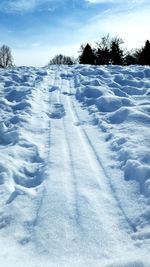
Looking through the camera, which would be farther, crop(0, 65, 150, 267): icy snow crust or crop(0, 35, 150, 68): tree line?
crop(0, 35, 150, 68): tree line

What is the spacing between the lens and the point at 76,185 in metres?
A: 3.80

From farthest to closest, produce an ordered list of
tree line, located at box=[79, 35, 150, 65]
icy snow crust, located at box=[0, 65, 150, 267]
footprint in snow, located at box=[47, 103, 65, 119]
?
Answer: tree line, located at box=[79, 35, 150, 65], footprint in snow, located at box=[47, 103, 65, 119], icy snow crust, located at box=[0, 65, 150, 267]

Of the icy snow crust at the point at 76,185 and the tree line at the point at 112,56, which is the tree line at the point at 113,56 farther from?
the icy snow crust at the point at 76,185

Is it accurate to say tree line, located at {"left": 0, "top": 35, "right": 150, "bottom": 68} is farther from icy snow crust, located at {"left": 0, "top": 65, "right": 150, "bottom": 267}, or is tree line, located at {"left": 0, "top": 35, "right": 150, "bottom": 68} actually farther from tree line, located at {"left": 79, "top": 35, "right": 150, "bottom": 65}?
icy snow crust, located at {"left": 0, "top": 65, "right": 150, "bottom": 267}

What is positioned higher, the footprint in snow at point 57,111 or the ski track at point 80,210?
the footprint in snow at point 57,111

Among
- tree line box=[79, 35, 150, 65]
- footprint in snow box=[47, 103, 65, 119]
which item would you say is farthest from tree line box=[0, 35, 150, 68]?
footprint in snow box=[47, 103, 65, 119]

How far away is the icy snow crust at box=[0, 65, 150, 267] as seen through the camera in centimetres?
276

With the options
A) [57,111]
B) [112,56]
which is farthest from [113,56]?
[57,111]

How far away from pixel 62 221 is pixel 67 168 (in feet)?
3.85

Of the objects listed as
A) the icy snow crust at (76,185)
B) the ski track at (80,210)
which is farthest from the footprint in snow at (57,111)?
the ski track at (80,210)

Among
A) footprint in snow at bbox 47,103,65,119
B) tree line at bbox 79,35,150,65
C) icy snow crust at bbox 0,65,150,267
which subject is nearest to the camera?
icy snow crust at bbox 0,65,150,267

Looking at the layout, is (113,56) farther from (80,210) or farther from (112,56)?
(80,210)

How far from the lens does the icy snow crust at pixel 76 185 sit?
9.04ft

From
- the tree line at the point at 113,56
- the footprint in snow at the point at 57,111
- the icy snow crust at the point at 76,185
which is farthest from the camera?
the tree line at the point at 113,56
